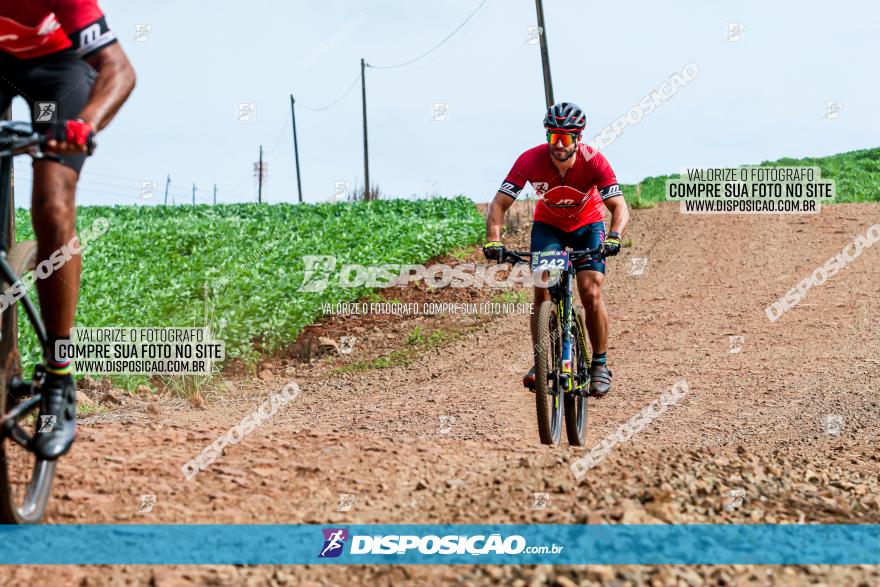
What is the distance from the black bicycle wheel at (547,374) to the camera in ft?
21.1

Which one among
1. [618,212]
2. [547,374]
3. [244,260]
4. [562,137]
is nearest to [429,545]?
[547,374]

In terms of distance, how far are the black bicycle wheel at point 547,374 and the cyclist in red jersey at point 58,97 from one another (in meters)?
3.56

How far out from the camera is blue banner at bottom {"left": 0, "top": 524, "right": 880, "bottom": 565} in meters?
3.60

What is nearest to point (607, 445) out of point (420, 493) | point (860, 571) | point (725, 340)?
point (420, 493)

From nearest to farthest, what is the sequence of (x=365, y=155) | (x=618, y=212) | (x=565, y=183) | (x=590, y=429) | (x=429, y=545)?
1. (x=429, y=545)
2. (x=565, y=183)
3. (x=618, y=212)
4. (x=590, y=429)
5. (x=365, y=155)

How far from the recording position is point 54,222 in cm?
372

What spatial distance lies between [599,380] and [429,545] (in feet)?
12.5

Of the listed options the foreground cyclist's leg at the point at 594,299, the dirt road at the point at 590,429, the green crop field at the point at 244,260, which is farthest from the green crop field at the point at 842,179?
the foreground cyclist's leg at the point at 594,299

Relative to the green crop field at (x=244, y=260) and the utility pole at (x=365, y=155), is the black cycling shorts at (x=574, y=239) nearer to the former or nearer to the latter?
the green crop field at (x=244, y=260)

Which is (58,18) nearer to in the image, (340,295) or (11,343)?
(11,343)

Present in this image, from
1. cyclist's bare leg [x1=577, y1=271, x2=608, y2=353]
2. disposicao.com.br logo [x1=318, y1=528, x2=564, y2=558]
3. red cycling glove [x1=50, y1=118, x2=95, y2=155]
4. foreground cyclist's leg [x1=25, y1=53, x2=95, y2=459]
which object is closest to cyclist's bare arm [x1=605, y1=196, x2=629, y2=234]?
cyclist's bare leg [x1=577, y1=271, x2=608, y2=353]

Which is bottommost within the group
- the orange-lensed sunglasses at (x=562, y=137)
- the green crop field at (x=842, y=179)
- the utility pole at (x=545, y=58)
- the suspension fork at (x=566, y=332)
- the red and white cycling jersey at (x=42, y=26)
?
the suspension fork at (x=566, y=332)

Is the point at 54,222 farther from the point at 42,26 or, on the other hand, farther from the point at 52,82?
the point at 42,26

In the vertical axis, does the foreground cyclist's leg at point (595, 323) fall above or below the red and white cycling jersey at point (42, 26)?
below
